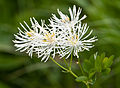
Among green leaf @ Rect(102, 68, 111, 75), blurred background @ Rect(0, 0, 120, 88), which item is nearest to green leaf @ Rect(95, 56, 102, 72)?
green leaf @ Rect(102, 68, 111, 75)

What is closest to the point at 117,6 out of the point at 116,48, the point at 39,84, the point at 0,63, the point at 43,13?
the point at 116,48

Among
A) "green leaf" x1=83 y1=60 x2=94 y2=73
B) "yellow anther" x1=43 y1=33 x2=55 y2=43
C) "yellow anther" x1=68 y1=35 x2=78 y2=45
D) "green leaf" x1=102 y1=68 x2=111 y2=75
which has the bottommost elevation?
"green leaf" x1=102 y1=68 x2=111 y2=75

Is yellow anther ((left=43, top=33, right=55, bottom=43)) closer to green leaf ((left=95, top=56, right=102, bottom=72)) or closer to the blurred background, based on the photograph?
green leaf ((left=95, top=56, right=102, bottom=72))

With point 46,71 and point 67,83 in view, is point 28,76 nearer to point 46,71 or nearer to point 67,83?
point 46,71

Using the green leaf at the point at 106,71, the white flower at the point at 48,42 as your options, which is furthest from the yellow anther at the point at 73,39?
the green leaf at the point at 106,71

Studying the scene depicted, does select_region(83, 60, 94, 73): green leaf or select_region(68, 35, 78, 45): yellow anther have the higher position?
select_region(68, 35, 78, 45): yellow anther

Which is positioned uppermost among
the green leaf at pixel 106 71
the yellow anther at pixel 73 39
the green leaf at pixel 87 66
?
the yellow anther at pixel 73 39

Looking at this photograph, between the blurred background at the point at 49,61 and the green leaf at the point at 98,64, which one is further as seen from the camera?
the blurred background at the point at 49,61

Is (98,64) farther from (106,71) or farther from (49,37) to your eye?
(49,37)

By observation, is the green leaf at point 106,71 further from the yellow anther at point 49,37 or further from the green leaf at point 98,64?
the yellow anther at point 49,37
